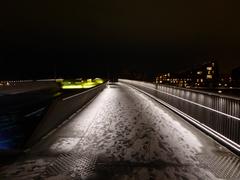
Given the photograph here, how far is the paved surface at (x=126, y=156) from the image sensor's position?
5688 mm

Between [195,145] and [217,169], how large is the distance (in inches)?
82.0

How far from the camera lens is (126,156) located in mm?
6902

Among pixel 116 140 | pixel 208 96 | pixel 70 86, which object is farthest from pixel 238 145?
pixel 70 86

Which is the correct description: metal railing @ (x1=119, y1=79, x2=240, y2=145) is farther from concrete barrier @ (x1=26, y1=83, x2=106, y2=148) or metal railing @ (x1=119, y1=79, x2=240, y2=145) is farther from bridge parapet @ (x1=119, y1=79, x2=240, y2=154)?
concrete barrier @ (x1=26, y1=83, x2=106, y2=148)

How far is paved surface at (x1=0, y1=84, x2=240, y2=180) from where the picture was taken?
18.7ft

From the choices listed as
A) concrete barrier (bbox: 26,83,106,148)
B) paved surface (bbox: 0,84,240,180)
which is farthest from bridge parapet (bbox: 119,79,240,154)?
concrete barrier (bbox: 26,83,106,148)

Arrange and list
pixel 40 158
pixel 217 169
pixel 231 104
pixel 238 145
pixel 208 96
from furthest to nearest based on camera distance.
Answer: pixel 208 96
pixel 231 104
pixel 238 145
pixel 40 158
pixel 217 169

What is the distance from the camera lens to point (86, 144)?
818cm

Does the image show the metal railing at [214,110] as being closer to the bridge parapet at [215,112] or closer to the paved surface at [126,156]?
the bridge parapet at [215,112]

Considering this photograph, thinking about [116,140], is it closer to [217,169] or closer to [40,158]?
[40,158]

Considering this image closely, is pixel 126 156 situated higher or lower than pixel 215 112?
lower

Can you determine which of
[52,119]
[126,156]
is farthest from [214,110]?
[52,119]

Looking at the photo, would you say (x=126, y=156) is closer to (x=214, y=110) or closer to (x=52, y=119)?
(x=214, y=110)

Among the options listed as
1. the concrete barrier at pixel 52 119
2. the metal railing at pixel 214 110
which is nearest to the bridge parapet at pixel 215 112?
the metal railing at pixel 214 110
